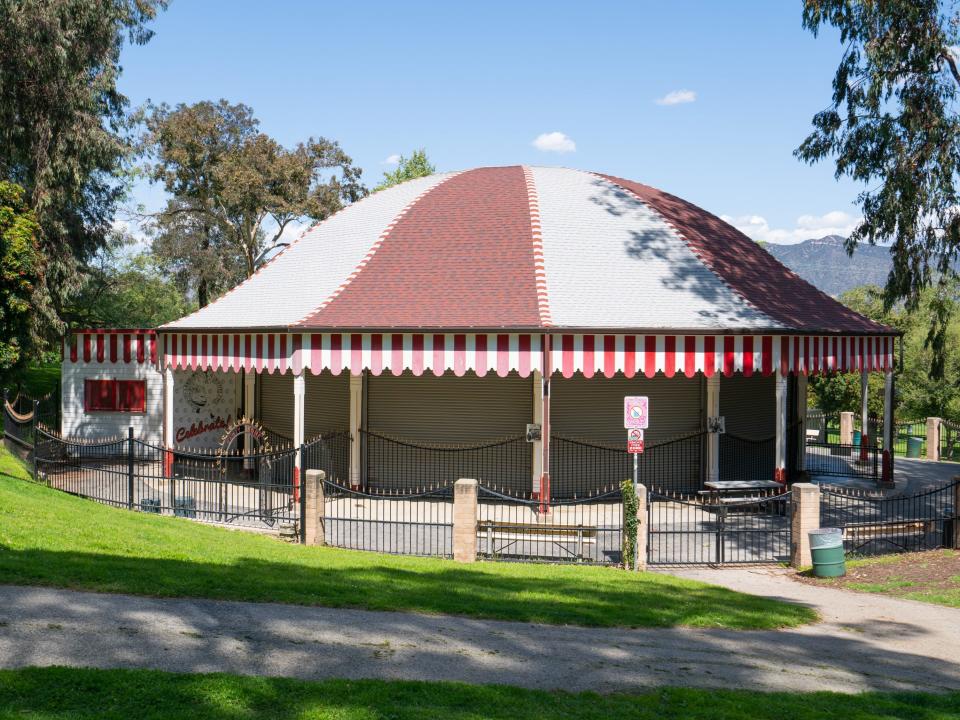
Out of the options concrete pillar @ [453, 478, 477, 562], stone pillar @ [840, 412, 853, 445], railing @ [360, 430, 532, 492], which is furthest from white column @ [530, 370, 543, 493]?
Answer: stone pillar @ [840, 412, 853, 445]

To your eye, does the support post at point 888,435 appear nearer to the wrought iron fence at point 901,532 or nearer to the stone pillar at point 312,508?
the wrought iron fence at point 901,532

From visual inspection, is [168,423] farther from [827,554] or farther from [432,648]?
[827,554]

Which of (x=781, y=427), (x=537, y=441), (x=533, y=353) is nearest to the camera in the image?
(x=533, y=353)

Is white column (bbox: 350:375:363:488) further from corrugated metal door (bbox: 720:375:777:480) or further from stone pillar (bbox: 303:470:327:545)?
corrugated metal door (bbox: 720:375:777:480)

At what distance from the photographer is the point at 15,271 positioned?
2664 cm

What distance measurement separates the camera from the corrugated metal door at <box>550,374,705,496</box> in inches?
789

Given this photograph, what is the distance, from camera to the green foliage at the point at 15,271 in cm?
2567

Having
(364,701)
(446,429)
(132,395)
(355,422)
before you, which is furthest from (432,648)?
(132,395)

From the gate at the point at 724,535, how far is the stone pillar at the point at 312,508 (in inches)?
214

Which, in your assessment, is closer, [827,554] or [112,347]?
[827,554]

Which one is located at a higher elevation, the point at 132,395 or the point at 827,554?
the point at 132,395

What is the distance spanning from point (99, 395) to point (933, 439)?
86.7 ft

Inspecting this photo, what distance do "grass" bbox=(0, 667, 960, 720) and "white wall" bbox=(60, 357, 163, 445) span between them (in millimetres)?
20368

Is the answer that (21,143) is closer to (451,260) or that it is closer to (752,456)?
(451,260)
